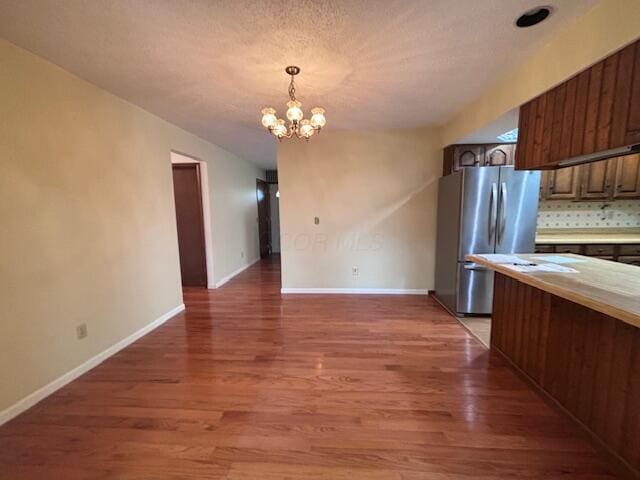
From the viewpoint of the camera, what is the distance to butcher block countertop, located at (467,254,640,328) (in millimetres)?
1221

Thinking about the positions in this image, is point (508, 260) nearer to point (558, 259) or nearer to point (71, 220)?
point (558, 259)

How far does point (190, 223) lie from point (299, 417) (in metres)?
3.69

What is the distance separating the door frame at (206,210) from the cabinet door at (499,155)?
4.09m

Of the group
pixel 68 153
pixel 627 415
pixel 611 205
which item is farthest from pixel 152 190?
pixel 611 205

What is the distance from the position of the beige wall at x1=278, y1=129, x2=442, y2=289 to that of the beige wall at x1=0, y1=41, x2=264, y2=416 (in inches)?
68.3

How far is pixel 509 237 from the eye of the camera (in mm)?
3078

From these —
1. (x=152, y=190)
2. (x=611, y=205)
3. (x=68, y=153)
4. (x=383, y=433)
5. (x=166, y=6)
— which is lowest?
(x=383, y=433)

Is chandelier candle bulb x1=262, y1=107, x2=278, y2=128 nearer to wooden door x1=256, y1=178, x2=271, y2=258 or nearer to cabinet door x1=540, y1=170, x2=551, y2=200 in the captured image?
cabinet door x1=540, y1=170, x2=551, y2=200

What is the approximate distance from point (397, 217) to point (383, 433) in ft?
9.72

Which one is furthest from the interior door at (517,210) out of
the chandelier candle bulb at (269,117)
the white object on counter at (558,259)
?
the chandelier candle bulb at (269,117)

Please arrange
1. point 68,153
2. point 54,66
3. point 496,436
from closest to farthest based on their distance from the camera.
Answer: point 496,436
point 54,66
point 68,153

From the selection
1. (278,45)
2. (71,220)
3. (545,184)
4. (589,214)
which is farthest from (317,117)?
(589,214)

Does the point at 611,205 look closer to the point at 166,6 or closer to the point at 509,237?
the point at 509,237

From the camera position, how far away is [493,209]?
9.95ft
